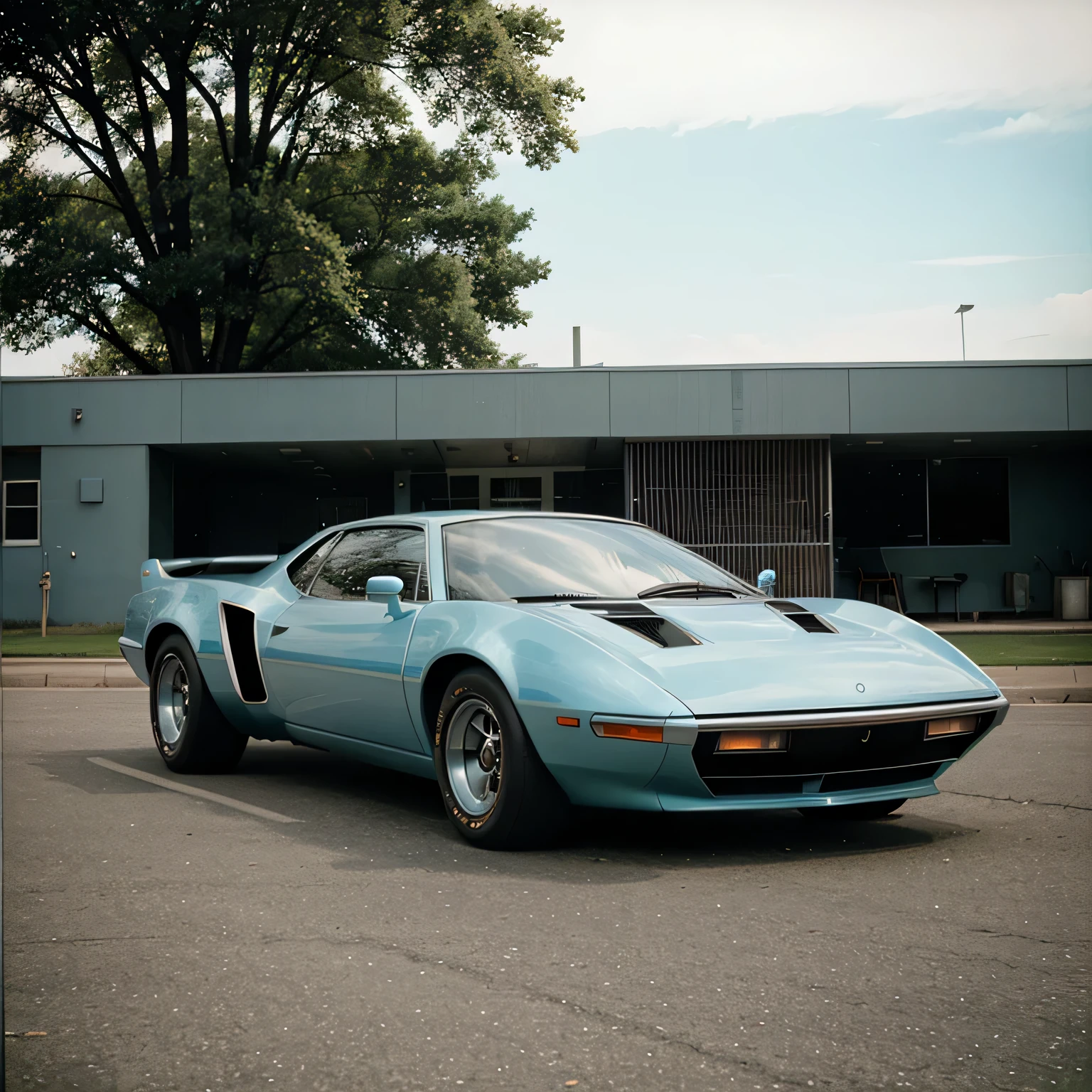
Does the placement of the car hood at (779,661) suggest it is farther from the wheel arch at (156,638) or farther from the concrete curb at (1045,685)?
the concrete curb at (1045,685)

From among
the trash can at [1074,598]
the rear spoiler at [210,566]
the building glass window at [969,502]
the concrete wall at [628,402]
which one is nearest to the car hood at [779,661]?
the rear spoiler at [210,566]

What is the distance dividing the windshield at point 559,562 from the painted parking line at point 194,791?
4.18 ft

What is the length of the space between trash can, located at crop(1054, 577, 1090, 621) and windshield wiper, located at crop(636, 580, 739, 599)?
17286 mm

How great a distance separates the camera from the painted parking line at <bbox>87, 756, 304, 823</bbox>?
18.2 feet

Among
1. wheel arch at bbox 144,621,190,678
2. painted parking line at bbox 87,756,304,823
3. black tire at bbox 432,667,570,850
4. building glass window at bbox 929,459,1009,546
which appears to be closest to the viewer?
black tire at bbox 432,667,570,850

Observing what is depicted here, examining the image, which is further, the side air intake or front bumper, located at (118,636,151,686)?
front bumper, located at (118,636,151,686)

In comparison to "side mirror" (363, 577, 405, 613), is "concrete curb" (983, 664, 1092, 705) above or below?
below

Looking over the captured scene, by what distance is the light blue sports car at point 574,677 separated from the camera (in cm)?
435

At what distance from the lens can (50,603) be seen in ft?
65.5

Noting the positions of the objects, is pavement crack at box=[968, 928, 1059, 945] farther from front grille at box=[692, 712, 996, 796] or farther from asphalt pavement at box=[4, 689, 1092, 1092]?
front grille at box=[692, 712, 996, 796]

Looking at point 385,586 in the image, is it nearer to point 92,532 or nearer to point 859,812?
point 859,812

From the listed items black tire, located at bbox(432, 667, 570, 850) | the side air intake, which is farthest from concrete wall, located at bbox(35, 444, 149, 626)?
black tire, located at bbox(432, 667, 570, 850)

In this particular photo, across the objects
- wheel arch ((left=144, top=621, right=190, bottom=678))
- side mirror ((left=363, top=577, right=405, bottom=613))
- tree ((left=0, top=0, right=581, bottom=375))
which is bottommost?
wheel arch ((left=144, top=621, right=190, bottom=678))

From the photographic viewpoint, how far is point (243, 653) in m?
6.32
